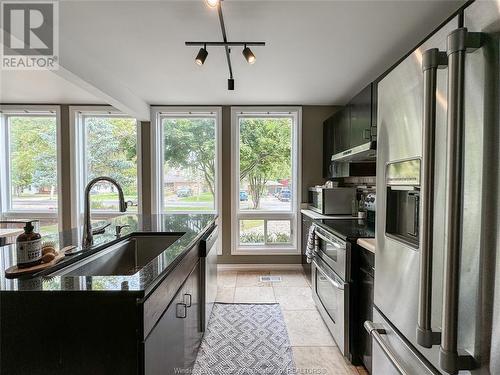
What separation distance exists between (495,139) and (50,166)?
4.97 meters

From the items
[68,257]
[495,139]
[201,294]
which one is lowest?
[201,294]

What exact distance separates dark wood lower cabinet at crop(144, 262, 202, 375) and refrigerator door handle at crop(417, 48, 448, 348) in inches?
36.1

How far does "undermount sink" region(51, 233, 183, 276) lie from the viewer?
1367 millimetres

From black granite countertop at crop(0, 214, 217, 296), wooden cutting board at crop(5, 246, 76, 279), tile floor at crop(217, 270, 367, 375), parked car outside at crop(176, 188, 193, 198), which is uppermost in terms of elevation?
parked car outside at crop(176, 188, 193, 198)

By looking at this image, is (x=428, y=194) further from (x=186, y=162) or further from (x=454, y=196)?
(x=186, y=162)

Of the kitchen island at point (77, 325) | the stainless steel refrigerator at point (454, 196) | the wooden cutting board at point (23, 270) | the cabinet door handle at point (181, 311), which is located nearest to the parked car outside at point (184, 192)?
the cabinet door handle at point (181, 311)

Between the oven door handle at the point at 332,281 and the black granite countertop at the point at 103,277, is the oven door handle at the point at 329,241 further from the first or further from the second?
the black granite countertop at the point at 103,277

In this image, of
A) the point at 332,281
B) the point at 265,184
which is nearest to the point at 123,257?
the point at 332,281

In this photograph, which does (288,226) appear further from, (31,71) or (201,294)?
(31,71)

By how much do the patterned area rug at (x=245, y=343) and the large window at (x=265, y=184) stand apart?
1393 millimetres

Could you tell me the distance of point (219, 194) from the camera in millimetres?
4008

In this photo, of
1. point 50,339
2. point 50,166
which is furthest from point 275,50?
point 50,166

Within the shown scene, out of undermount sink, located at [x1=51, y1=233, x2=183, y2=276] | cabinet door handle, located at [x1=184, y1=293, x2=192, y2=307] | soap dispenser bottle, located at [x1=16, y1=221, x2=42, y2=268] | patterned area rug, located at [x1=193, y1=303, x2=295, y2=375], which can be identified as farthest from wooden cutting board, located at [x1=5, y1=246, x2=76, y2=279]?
patterned area rug, located at [x1=193, y1=303, x2=295, y2=375]

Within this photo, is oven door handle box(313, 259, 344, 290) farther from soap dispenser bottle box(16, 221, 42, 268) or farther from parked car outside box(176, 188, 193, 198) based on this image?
parked car outside box(176, 188, 193, 198)
